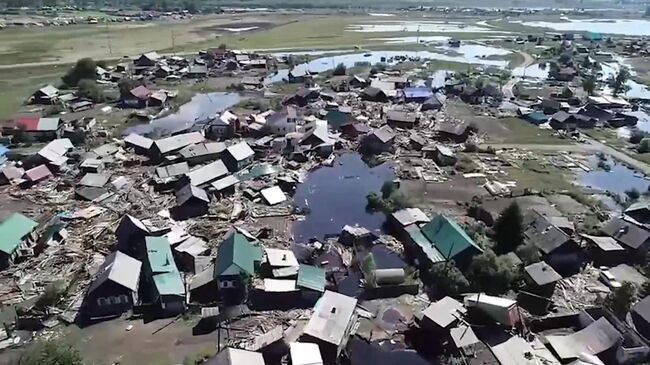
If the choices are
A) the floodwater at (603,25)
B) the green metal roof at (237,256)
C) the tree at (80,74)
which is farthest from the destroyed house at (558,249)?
the floodwater at (603,25)

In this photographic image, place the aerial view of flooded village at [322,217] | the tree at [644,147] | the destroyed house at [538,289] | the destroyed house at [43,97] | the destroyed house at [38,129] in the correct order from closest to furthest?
the aerial view of flooded village at [322,217] < the destroyed house at [538,289] < the destroyed house at [38,129] < the tree at [644,147] < the destroyed house at [43,97]

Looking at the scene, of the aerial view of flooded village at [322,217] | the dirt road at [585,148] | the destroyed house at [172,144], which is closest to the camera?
the aerial view of flooded village at [322,217]

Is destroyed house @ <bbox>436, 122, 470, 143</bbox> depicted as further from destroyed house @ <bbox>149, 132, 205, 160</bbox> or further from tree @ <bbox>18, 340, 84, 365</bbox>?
tree @ <bbox>18, 340, 84, 365</bbox>

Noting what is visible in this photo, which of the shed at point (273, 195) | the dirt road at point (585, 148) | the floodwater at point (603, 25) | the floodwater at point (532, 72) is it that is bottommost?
the dirt road at point (585, 148)

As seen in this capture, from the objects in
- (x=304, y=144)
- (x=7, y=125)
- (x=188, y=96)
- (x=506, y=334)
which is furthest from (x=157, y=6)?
(x=506, y=334)

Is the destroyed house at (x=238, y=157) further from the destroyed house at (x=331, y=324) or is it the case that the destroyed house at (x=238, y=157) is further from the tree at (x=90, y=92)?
the tree at (x=90, y=92)

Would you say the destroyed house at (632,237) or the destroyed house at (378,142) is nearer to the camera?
the destroyed house at (632,237)

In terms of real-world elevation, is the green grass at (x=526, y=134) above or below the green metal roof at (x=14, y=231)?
below
